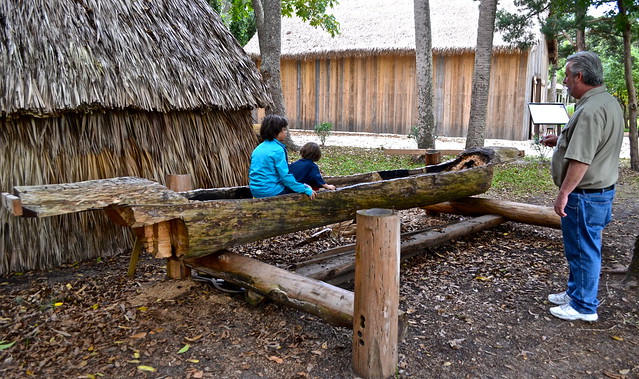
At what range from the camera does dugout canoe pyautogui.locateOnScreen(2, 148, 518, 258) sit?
10.3 ft

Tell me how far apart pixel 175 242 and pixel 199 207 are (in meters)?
0.35

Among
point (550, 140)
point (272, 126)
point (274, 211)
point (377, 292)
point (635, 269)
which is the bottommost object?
point (635, 269)

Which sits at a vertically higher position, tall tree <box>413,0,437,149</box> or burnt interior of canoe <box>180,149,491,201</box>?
tall tree <box>413,0,437,149</box>

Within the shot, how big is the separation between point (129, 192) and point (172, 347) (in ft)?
3.71

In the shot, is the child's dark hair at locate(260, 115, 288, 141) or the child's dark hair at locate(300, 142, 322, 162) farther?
the child's dark hair at locate(300, 142, 322, 162)

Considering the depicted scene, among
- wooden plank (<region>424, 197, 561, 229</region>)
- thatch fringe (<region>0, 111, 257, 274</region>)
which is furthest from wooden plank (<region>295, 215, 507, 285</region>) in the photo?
thatch fringe (<region>0, 111, 257, 274</region>)

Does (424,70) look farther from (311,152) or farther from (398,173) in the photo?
(311,152)

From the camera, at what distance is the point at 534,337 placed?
11.9 feet

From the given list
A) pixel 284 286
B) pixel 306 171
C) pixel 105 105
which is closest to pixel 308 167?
pixel 306 171

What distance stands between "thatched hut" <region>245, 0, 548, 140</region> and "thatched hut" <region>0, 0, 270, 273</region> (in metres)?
12.0

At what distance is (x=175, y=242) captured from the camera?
377 centimetres

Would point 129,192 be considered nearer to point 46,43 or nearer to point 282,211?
point 282,211

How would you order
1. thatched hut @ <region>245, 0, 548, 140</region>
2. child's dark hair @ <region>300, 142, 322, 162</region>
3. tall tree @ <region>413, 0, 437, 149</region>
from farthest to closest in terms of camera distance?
1. thatched hut @ <region>245, 0, 548, 140</region>
2. tall tree @ <region>413, 0, 437, 149</region>
3. child's dark hair @ <region>300, 142, 322, 162</region>

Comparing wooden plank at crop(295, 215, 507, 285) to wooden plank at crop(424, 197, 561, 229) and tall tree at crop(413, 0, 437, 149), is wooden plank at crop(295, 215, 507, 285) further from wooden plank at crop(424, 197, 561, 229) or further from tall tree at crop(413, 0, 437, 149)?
tall tree at crop(413, 0, 437, 149)
